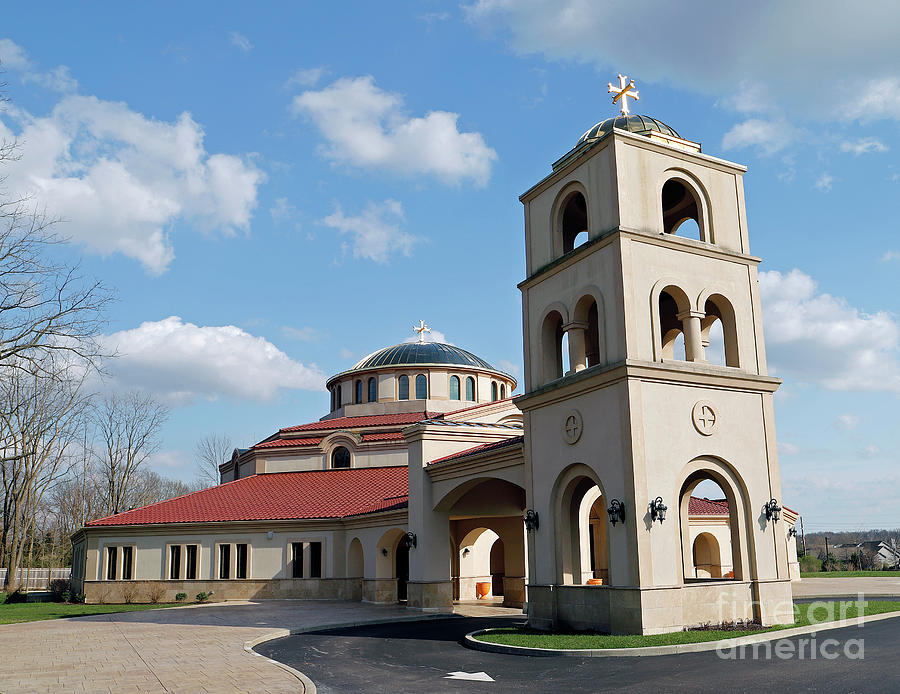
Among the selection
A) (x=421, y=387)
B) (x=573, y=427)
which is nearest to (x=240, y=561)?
(x=421, y=387)

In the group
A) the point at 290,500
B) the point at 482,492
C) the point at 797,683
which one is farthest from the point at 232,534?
the point at 797,683

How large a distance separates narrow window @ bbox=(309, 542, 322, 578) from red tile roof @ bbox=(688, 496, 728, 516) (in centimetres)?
1673

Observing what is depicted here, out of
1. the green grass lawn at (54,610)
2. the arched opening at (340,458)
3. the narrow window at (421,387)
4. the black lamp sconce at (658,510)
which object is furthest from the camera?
the narrow window at (421,387)

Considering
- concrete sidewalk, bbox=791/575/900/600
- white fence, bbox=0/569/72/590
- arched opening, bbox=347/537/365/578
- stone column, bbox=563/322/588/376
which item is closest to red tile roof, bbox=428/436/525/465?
stone column, bbox=563/322/588/376

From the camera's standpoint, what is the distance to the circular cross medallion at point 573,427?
18594 mm

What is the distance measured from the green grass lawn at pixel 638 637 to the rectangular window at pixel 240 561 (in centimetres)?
1943

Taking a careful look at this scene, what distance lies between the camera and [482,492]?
26.7 meters

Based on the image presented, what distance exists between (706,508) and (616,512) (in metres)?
22.4

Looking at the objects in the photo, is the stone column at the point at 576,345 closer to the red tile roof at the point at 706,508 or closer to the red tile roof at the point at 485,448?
the red tile roof at the point at 485,448

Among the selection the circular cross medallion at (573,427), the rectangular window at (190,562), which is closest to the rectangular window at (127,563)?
the rectangular window at (190,562)

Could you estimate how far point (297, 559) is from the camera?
3503 centimetres

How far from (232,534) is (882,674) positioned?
2919 centimetres

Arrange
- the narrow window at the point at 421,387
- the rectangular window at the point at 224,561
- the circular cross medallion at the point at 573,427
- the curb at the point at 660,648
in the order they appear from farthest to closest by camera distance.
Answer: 1. the narrow window at the point at 421,387
2. the rectangular window at the point at 224,561
3. the circular cross medallion at the point at 573,427
4. the curb at the point at 660,648

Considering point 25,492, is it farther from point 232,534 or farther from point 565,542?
point 565,542
